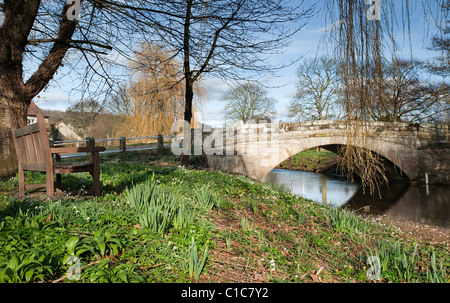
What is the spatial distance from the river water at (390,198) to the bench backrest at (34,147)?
5898 mm

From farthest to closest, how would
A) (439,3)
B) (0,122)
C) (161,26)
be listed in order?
(0,122)
(161,26)
(439,3)

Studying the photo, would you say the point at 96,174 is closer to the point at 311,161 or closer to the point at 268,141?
the point at 268,141

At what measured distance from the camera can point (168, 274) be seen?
1991 millimetres

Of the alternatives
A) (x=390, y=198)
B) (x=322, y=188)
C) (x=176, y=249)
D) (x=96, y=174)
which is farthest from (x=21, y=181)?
(x=390, y=198)

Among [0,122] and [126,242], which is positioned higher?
[0,122]

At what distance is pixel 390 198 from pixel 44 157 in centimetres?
1353

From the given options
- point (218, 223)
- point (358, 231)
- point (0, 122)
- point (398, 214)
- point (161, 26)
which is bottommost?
point (398, 214)

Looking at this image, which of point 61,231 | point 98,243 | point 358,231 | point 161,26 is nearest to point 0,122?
point 161,26

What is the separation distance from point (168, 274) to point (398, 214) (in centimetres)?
1053

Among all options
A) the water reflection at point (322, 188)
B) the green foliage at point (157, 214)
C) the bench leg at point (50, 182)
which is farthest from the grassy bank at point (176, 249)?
the water reflection at point (322, 188)

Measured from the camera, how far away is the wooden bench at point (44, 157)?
3.65 m
